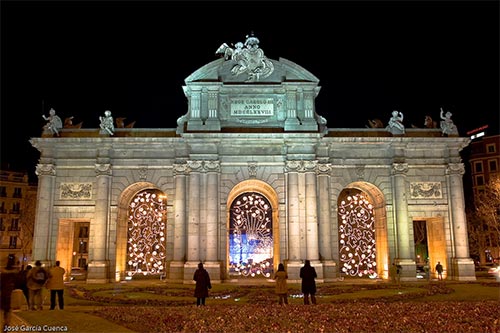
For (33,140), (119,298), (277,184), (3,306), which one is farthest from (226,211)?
(3,306)

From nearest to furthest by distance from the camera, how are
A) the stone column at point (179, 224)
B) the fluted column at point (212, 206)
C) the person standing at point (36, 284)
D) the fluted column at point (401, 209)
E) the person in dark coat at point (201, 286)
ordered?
the person standing at point (36, 284)
the person in dark coat at point (201, 286)
the stone column at point (179, 224)
the fluted column at point (212, 206)
the fluted column at point (401, 209)

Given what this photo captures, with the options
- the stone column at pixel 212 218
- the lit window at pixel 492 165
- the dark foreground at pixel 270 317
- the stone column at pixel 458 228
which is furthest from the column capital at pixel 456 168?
the lit window at pixel 492 165

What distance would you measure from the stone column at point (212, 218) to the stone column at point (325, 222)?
23.4 ft

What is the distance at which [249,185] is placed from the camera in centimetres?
3441

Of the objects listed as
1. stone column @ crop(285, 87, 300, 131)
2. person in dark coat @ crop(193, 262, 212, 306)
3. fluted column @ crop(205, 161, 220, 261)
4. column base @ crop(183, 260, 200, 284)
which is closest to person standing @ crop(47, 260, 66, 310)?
person in dark coat @ crop(193, 262, 212, 306)

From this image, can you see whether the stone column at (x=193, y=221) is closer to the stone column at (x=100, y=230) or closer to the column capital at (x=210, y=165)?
the column capital at (x=210, y=165)

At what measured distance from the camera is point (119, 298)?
70.5ft

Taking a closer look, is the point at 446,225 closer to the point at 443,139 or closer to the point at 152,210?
the point at 443,139

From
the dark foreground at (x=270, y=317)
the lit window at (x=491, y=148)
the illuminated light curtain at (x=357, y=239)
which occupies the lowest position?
the dark foreground at (x=270, y=317)

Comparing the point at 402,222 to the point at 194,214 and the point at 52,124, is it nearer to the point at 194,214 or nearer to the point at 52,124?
the point at 194,214

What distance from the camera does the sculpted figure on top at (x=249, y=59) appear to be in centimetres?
3294

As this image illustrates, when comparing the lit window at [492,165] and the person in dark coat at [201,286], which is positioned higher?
the lit window at [492,165]

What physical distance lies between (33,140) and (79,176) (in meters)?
4.03

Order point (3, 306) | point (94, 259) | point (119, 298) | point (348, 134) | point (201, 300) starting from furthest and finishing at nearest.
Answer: point (348, 134) → point (94, 259) → point (119, 298) → point (201, 300) → point (3, 306)
